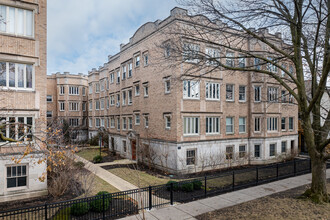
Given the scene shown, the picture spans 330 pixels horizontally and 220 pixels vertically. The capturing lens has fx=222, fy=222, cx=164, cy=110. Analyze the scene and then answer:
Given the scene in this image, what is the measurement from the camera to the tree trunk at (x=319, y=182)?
10391 millimetres

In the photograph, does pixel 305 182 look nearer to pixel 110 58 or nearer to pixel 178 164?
pixel 178 164

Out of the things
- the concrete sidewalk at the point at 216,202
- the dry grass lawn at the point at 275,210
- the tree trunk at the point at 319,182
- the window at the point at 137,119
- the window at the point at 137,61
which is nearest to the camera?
the dry grass lawn at the point at 275,210

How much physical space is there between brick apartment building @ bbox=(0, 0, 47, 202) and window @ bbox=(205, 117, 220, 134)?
1258 cm

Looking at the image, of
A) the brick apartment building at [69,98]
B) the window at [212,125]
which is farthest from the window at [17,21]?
the brick apartment building at [69,98]

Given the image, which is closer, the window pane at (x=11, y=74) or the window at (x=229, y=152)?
the window pane at (x=11, y=74)

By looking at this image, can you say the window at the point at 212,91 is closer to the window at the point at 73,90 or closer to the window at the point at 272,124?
the window at the point at 272,124

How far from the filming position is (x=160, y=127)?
64.0 feet

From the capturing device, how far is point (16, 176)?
12.1 metres

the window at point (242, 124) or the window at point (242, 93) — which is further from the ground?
the window at point (242, 93)

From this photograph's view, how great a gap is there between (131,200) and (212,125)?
35.2ft

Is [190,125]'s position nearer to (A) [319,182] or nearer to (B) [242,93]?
(B) [242,93]

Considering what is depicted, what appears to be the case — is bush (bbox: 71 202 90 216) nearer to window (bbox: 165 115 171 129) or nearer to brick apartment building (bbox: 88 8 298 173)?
Result: brick apartment building (bbox: 88 8 298 173)

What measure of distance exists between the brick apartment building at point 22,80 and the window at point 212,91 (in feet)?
40.8

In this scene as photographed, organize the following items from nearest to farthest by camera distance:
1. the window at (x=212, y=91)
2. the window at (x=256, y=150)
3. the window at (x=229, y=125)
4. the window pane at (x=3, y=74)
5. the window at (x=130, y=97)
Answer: the window pane at (x=3, y=74), the window at (x=212, y=91), the window at (x=229, y=125), the window at (x=256, y=150), the window at (x=130, y=97)
